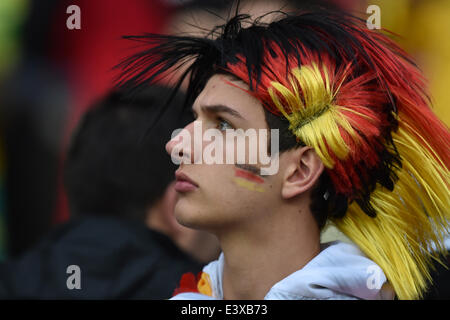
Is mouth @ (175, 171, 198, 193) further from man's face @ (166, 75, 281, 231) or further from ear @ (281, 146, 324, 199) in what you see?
ear @ (281, 146, 324, 199)

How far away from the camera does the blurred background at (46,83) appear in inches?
177

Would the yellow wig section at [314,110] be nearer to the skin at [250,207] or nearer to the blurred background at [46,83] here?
the skin at [250,207]

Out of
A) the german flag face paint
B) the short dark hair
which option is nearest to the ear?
the german flag face paint

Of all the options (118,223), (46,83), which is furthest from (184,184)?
(46,83)

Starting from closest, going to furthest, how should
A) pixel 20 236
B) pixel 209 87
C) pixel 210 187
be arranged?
pixel 210 187
pixel 209 87
pixel 20 236

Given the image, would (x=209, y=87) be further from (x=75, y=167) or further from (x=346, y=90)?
(x=75, y=167)

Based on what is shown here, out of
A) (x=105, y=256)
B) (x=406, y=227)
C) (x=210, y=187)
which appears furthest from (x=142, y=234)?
(x=406, y=227)

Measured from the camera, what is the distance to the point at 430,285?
2178 millimetres

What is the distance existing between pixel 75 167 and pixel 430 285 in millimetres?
1795

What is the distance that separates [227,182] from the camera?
190cm

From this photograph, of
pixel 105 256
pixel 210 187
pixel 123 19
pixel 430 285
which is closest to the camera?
pixel 210 187

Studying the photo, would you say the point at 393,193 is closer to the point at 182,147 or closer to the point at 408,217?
the point at 408,217

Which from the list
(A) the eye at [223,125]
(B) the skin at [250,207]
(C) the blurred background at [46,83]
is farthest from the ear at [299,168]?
(C) the blurred background at [46,83]

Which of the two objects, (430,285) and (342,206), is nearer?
(342,206)
